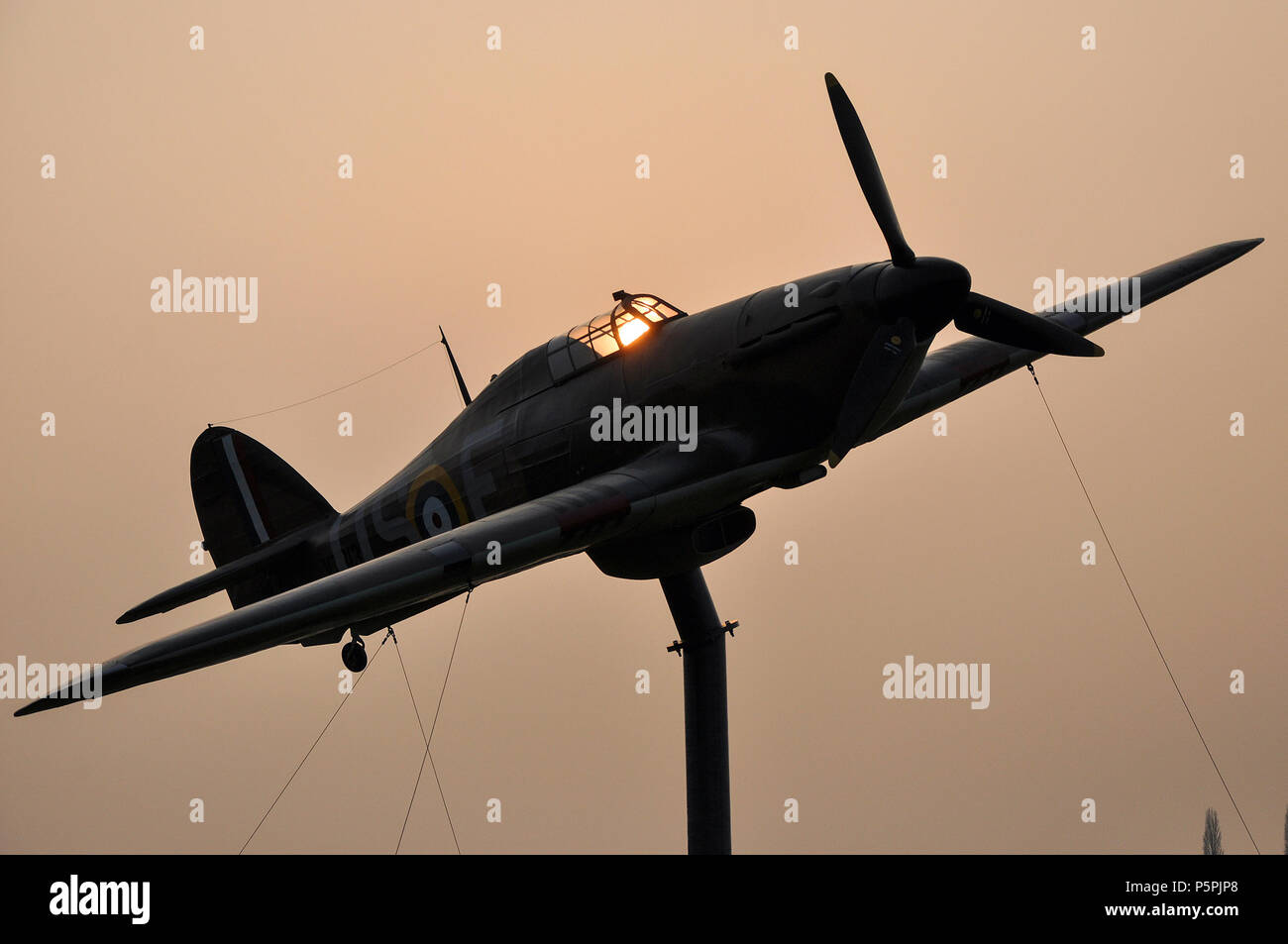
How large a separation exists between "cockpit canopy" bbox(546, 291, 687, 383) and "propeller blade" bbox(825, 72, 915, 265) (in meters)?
2.93

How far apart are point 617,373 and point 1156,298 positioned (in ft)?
31.2

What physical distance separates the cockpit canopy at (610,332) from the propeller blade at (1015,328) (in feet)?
11.5

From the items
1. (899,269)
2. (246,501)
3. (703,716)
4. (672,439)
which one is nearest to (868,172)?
(899,269)

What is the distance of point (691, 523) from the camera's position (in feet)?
57.0

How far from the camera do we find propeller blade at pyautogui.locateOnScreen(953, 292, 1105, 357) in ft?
56.5

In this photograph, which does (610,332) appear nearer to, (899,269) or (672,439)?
(672,439)

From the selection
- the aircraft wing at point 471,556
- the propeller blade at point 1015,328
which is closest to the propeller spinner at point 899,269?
the propeller blade at point 1015,328

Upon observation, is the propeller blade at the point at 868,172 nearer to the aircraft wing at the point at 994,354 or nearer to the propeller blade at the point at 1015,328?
the propeller blade at the point at 1015,328

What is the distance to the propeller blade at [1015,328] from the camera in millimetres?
17219

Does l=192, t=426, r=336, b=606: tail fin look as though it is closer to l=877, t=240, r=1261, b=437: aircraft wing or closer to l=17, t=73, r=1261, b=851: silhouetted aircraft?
l=17, t=73, r=1261, b=851: silhouetted aircraft

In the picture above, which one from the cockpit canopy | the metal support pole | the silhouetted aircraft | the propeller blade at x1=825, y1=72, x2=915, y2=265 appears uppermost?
the propeller blade at x1=825, y1=72, x2=915, y2=265

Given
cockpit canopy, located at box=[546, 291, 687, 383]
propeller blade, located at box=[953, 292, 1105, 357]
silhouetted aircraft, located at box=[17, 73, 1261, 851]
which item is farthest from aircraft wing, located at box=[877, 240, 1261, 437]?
cockpit canopy, located at box=[546, 291, 687, 383]
